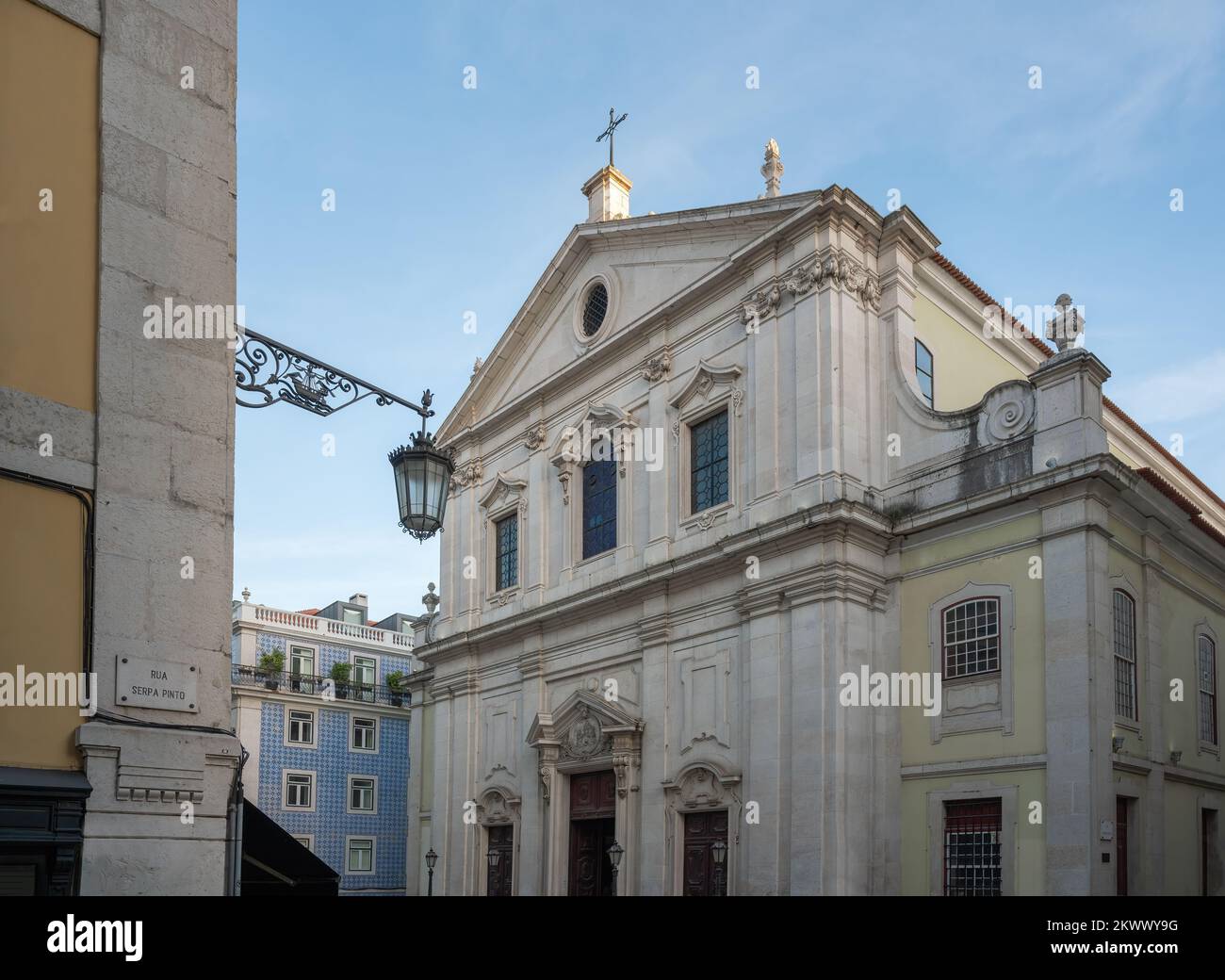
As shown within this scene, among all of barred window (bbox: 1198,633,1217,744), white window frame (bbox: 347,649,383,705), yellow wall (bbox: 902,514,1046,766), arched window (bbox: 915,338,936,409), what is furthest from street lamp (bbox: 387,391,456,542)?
white window frame (bbox: 347,649,383,705)

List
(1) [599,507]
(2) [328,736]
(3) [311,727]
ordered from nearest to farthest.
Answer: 1. (1) [599,507]
2. (3) [311,727]
3. (2) [328,736]

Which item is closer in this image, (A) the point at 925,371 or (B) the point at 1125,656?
(B) the point at 1125,656

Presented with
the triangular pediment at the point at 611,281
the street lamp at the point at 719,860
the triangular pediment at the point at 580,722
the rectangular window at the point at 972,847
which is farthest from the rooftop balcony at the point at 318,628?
the rectangular window at the point at 972,847

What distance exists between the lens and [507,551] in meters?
32.0

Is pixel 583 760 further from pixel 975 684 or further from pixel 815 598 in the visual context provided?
pixel 975 684

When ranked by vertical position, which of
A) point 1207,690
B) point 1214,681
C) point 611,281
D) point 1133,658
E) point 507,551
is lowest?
point 1207,690

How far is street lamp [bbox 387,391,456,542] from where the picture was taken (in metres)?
9.12

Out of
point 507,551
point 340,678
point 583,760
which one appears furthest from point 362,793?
point 583,760

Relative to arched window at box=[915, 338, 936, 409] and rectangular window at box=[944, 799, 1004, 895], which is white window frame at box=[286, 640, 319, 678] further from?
rectangular window at box=[944, 799, 1004, 895]

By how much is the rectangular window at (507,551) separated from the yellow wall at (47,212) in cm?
2440

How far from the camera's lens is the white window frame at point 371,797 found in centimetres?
4669

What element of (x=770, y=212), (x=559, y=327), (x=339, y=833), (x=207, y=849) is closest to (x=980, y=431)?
(x=770, y=212)

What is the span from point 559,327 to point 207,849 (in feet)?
83.1

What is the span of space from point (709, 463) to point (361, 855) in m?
27.6
